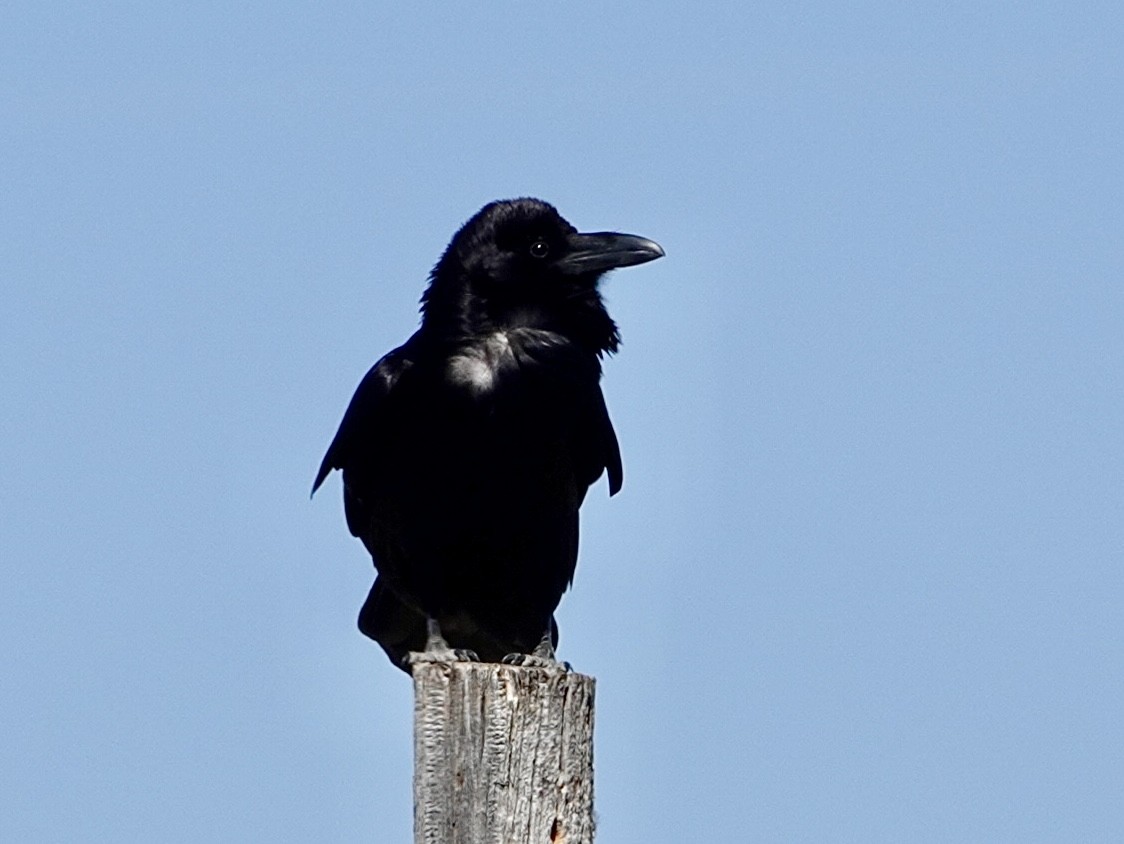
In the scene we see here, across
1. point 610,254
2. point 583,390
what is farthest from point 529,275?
point 583,390

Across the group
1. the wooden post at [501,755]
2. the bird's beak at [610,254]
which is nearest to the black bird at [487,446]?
the bird's beak at [610,254]

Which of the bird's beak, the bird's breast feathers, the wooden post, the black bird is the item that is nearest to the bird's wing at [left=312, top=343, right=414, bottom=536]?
the black bird

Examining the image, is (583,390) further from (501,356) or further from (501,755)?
(501,755)

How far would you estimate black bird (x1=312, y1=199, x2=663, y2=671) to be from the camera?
27.6 feet

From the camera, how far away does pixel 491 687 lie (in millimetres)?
5203

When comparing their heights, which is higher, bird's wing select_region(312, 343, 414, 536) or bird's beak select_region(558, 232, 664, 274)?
bird's beak select_region(558, 232, 664, 274)

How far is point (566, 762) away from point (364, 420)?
3559mm

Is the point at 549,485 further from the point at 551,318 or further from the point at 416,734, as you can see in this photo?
the point at 416,734

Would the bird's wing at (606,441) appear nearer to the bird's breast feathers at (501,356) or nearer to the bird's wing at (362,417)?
the bird's breast feathers at (501,356)

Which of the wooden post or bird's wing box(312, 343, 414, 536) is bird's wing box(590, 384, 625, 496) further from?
the wooden post

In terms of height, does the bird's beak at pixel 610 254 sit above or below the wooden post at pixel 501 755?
above

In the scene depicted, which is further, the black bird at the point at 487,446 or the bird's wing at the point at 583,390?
the bird's wing at the point at 583,390

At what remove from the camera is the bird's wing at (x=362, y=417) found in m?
8.53

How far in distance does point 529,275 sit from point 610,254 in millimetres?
364
